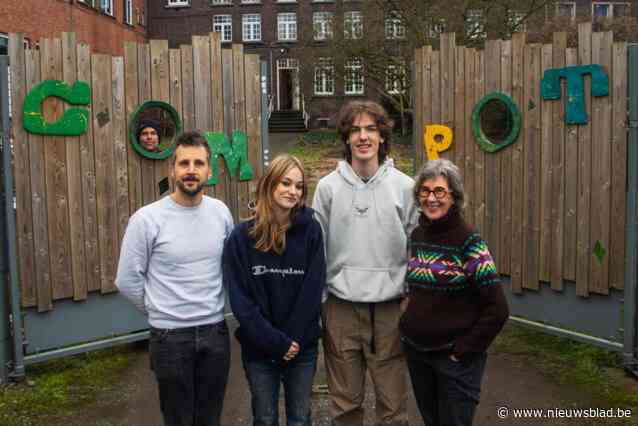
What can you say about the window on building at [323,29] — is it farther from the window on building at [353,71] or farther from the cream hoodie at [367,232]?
the cream hoodie at [367,232]

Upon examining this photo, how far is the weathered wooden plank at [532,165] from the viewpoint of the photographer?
5.73m

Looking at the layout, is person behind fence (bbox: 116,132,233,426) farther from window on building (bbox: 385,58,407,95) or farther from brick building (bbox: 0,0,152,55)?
window on building (bbox: 385,58,407,95)

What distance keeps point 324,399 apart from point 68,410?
1.78m

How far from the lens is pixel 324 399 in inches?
189

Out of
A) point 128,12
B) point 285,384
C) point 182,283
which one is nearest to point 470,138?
point 285,384

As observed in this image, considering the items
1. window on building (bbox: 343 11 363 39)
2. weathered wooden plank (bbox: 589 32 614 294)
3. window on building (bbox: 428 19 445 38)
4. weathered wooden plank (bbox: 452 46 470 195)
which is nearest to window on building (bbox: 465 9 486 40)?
window on building (bbox: 428 19 445 38)

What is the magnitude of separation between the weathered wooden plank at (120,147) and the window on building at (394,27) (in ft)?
64.0

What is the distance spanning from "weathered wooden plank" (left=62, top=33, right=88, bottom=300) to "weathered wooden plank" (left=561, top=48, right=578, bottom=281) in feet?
12.9

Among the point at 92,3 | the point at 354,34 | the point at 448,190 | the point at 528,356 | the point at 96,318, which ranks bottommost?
the point at 528,356

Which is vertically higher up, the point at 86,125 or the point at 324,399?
the point at 86,125

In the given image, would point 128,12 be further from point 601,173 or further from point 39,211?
point 601,173

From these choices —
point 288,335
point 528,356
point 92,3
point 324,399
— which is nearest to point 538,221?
point 528,356

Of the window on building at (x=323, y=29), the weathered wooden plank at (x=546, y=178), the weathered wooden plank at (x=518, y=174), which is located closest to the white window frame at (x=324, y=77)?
the window on building at (x=323, y=29)

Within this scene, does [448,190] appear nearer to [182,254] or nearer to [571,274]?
[182,254]
